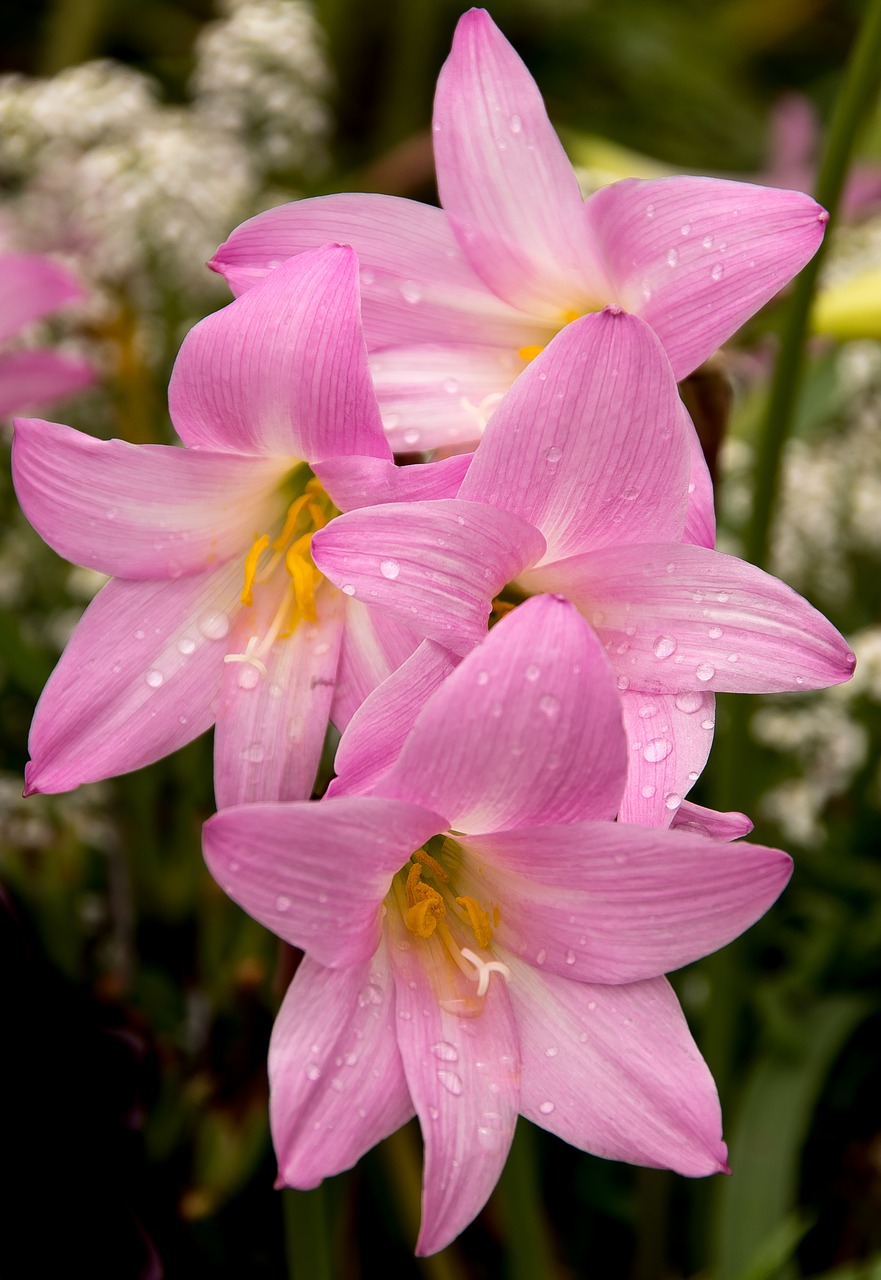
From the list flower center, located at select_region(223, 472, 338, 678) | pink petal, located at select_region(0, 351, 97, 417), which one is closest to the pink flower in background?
pink petal, located at select_region(0, 351, 97, 417)

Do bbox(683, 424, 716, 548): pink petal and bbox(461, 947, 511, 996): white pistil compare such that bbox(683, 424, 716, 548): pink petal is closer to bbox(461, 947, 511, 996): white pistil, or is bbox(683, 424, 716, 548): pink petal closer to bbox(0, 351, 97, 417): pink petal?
bbox(461, 947, 511, 996): white pistil

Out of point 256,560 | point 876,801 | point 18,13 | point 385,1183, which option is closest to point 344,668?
point 256,560

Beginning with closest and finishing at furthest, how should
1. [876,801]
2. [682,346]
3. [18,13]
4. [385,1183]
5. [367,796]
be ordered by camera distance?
[367,796] < [682,346] < [385,1183] < [876,801] < [18,13]

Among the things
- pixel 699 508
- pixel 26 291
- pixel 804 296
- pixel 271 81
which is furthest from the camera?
pixel 271 81

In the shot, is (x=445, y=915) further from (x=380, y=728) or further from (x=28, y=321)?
(x=28, y=321)

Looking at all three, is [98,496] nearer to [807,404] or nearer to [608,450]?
[608,450]


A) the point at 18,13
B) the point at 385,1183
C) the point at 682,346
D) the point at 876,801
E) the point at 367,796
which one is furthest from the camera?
the point at 18,13

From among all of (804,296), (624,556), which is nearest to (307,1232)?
(624,556)
